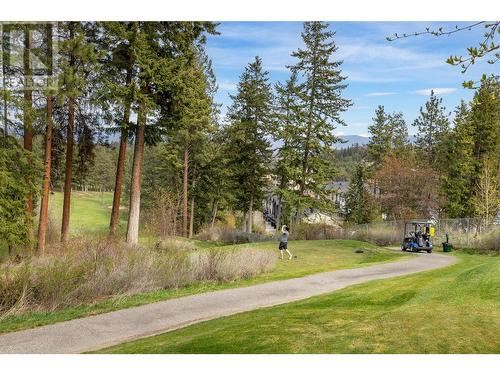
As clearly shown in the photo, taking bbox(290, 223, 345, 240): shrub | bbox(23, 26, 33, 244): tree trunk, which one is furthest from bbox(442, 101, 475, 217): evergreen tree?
bbox(23, 26, 33, 244): tree trunk

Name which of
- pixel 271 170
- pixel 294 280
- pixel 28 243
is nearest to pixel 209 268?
pixel 294 280

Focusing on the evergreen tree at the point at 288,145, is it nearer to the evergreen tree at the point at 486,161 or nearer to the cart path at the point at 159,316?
the cart path at the point at 159,316

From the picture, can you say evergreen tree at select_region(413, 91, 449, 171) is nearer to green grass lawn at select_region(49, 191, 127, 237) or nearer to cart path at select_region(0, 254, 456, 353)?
cart path at select_region(0, 254, 456, 353)

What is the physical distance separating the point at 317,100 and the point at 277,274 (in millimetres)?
5399

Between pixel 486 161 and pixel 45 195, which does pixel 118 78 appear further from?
pixel 486 161

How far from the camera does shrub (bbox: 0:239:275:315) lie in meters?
6.23

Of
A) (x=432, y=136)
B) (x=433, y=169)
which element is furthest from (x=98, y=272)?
(x=433, y=169)

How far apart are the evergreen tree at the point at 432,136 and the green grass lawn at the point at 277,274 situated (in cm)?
392

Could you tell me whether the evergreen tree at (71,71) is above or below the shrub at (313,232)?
above

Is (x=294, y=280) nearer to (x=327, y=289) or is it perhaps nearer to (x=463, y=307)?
(x=327, y=289)

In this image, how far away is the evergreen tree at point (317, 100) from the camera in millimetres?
7879

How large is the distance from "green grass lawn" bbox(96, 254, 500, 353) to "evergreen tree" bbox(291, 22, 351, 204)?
329cm

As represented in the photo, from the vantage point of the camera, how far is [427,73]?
232 inches

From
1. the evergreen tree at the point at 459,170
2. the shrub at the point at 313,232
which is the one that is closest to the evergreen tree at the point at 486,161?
the evergreen tree at the point at 459,170
